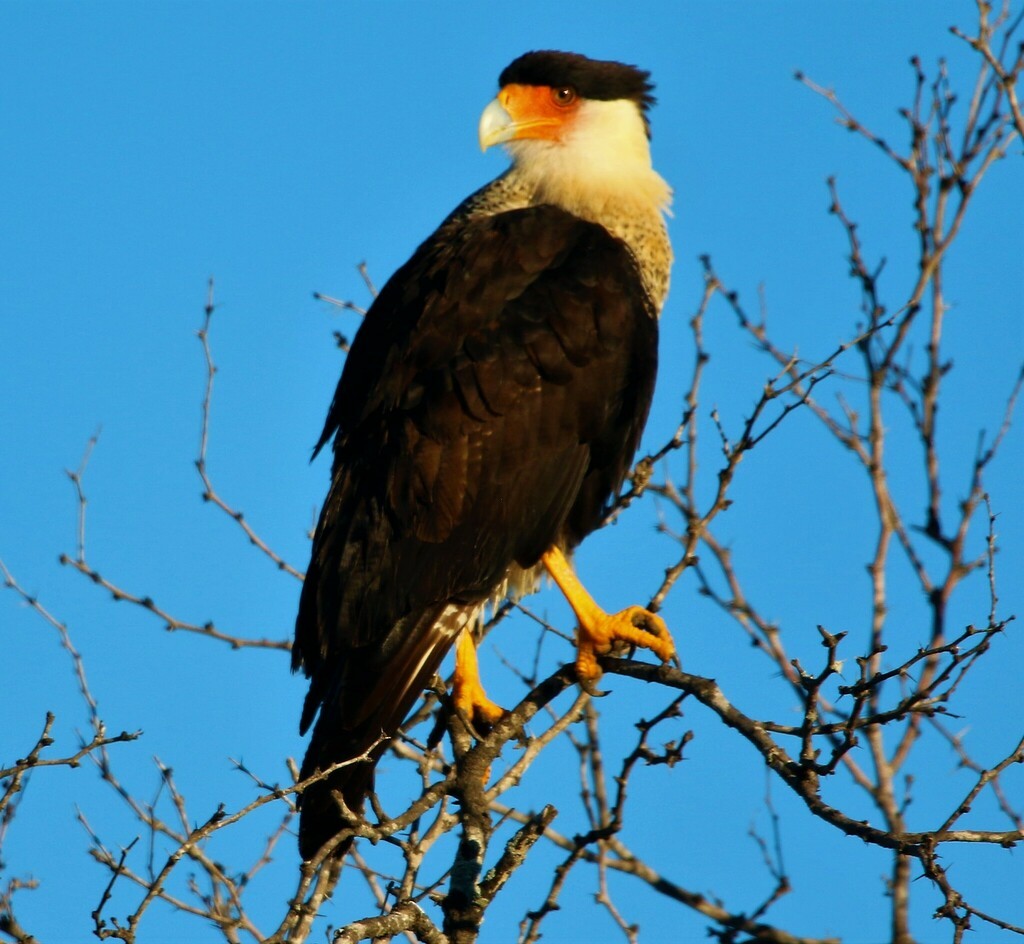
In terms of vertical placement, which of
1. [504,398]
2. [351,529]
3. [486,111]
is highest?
[486,111]

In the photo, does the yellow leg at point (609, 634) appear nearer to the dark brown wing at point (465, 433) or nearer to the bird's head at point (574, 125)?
the dark brown wing at point (465, 433)

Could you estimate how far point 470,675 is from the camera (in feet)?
14.6

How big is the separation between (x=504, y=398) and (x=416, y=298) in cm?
43

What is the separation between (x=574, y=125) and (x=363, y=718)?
7.42 feet

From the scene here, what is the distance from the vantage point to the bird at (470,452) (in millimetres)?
4086

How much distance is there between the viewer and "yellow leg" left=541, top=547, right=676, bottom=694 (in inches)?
162

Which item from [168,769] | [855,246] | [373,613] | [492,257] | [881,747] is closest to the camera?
[373,613]

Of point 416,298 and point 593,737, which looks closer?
point 416,298

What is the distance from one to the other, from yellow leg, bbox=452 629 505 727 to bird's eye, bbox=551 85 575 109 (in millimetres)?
1875

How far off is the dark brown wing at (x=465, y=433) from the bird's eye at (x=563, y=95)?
745 millimetres

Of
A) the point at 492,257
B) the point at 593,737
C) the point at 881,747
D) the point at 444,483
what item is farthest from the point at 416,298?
the point at 881,747

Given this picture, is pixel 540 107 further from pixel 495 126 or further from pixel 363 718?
pixel 363 718

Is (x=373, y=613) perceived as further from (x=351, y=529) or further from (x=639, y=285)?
(x=639, y=285)

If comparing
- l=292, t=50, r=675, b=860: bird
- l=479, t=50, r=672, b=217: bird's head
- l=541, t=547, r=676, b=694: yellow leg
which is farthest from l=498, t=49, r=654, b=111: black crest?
l=541, t=547, r=676, b=694: yellow leg
